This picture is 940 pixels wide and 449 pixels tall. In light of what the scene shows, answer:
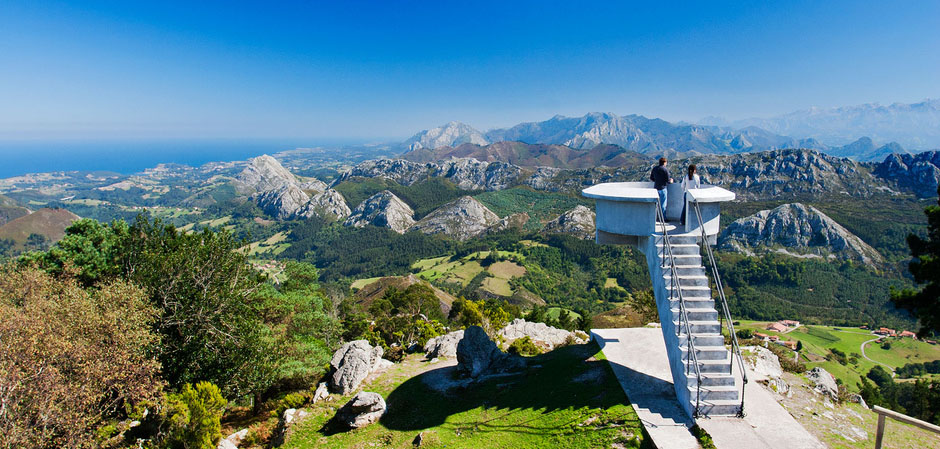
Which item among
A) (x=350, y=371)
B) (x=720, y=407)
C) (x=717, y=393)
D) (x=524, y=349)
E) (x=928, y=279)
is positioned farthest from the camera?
(x=524, y=349)

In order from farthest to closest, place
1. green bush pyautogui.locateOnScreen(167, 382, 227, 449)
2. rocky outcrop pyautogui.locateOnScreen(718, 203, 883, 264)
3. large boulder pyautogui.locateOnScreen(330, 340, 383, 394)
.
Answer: rocky outcrop pyautogui.locateOnScreen(718, 203, 883, 264) < large boulder pyautogui.locateOnScreen(330, 340, 383, 394) < green bush pyautogui.locateOnScreen(167, 382, 227, 449)

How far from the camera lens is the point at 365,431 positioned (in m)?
14.8

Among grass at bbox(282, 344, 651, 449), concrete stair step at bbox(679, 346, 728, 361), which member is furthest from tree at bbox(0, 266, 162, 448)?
concrete stair step at bbox(679, 346, 728, 361)

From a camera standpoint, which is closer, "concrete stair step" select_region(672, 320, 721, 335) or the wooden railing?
the wooden railing

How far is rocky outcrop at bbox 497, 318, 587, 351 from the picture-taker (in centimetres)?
2659

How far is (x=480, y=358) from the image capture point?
63.1 feet

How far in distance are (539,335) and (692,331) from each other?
18.7 metres

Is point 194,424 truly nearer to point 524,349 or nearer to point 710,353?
point 524,349

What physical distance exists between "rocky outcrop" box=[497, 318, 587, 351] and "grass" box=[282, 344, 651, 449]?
7.30 metres

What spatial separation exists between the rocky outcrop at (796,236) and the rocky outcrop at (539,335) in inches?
7508

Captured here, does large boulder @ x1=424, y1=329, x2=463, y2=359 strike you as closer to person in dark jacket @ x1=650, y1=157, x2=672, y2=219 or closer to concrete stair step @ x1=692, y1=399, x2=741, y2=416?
person in dark jacket @ x1=650, y1=157, x2=672, y2=219

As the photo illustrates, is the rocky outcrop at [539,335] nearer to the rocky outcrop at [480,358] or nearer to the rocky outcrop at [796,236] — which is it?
the rocky outcrop at [480,358]

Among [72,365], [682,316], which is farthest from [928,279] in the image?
[72,365]

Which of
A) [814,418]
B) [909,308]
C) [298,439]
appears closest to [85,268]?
[298,439]
